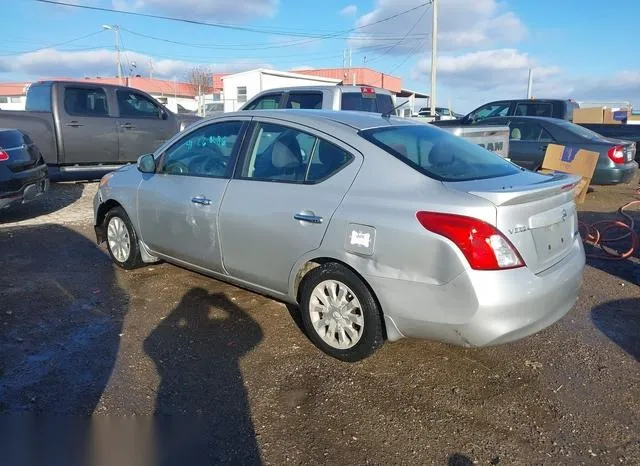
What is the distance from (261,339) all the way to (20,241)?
4285 millimetres

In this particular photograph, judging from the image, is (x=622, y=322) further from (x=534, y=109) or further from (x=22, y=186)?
(x=534, y=109)

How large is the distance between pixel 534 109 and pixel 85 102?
33.1 ft

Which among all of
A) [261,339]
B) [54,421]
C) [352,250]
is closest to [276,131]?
[352,250]

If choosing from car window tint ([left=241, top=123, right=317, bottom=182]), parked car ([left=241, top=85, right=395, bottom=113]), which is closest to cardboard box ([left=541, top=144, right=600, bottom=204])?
parked car ([left=241, top=85, right=395, bottom=113])

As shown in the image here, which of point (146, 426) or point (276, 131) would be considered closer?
point (146, 426)

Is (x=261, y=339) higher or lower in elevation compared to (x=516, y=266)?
lower

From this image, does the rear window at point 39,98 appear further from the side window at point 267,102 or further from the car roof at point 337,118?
the car roof at point 337,118

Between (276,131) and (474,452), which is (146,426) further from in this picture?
(276,131)

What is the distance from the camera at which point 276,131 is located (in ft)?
13.4

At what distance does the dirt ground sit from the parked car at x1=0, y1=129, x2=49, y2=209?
2.64 metres

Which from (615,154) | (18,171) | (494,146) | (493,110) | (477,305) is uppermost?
(493,110)

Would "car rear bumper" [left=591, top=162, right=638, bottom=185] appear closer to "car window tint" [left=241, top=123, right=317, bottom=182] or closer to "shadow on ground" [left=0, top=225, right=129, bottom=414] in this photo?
"car window tint" [left=241, top=123, right=317, bottom=182]

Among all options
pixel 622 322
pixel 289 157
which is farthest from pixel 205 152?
pixel 622 322

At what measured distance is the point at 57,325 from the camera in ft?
13.8
